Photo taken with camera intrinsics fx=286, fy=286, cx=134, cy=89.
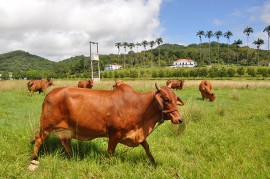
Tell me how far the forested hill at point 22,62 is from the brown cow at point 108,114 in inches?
6518

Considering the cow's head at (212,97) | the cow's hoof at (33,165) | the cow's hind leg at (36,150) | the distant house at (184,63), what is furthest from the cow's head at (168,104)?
the distant house at (184,63)

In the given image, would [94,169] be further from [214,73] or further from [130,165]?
[214,73]

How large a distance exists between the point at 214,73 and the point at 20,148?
67521 millimetres

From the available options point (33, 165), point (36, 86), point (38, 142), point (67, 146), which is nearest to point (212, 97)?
point (36, 86)

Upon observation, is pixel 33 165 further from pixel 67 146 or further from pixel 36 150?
pixel 67 146

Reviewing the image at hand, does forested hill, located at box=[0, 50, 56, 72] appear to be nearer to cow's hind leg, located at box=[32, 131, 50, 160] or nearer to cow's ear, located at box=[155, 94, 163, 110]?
cow's hind leg, located at box=[32, 131, 50, 160]

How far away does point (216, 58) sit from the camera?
139625mm

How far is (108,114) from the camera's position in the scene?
5000 millimetres

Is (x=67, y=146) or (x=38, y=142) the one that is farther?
(x=67, y=146)

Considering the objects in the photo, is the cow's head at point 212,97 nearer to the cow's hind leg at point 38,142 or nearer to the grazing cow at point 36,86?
the grazing cow at point 36,86

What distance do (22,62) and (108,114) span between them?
Answer: 185928 millimetres

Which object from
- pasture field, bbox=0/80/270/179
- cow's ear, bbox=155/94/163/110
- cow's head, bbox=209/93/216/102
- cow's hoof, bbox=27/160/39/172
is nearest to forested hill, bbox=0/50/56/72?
cow's head, bbox=209/93/216/102

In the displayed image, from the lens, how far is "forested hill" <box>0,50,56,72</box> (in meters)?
166

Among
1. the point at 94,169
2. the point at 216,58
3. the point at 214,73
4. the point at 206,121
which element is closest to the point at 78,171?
the point at 94,169
